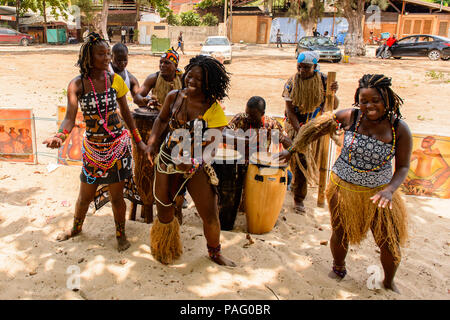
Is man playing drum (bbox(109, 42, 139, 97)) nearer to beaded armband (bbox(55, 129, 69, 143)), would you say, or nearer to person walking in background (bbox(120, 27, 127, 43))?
beaded armband (bbox(55, 129, 69, 143))

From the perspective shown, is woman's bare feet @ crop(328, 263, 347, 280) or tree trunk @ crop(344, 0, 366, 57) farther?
tree trunk @ crop(344, 0, 366, 57)

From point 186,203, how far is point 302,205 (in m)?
1.55

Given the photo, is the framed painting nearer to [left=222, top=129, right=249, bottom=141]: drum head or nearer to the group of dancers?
the group of dancers

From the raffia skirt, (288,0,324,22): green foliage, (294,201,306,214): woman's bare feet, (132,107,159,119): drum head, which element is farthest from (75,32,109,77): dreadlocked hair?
(288,0,324,22): green foliage

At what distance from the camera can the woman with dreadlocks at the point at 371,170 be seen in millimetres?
2830

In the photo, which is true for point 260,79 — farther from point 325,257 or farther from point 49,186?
point 325,257

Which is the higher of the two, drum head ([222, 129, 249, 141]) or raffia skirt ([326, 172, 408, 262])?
drum head ([222, 129, 249, 141])

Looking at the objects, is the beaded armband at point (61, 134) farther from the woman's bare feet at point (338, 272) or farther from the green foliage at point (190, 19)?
the green foliage at point (190, 19)

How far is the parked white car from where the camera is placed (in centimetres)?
1880

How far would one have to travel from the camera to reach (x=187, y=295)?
2980mm

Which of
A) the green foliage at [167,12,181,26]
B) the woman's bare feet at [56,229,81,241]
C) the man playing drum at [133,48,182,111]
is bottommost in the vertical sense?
the woman's bare feet at [56,229,81,241]

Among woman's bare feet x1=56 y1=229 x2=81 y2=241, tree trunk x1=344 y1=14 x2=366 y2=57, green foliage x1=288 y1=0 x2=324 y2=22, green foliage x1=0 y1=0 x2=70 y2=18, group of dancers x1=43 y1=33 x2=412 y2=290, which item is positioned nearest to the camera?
group of dancers x1=43 y1=33 x2=412 y2=290

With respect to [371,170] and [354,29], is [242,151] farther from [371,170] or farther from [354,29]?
[354,29]

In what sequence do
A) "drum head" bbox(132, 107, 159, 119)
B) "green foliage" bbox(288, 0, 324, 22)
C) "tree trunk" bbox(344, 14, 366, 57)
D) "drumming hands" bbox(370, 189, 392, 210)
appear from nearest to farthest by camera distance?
"drumming hands" bbox(370, 189, 392, 210) < "drum head" bbox(132, 107, 159, 119) < "tree trunk" bbox(344, 14, 366, 57) < "green foliage" bbox(288, 0, 324, 22)
